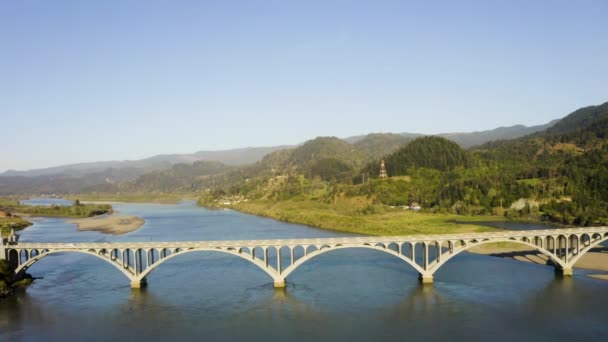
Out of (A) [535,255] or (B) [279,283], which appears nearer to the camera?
(B) [279,283]

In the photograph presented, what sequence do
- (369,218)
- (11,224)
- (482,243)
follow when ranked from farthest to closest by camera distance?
(369,218)
(11,224)
(482,243)

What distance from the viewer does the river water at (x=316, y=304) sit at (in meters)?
44.0

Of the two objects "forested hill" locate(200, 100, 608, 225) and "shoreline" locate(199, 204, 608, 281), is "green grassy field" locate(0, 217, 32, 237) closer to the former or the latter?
"forested hill" locate(200, 100, 608, 225)

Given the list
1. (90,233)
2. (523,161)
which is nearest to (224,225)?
(90,233)

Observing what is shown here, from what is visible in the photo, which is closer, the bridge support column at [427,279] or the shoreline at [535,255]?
the bridge support column at [427,279]

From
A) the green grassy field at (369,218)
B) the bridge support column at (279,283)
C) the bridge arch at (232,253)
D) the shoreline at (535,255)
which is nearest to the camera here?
the bridge arch at (232,253)

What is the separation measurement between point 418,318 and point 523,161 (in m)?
167

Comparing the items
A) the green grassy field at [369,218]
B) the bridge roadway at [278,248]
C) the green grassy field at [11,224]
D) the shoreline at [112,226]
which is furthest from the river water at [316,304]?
the green grassy field at [11,224]

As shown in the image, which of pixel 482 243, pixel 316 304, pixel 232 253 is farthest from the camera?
pixel 482 243

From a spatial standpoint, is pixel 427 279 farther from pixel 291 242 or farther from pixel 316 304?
pixel 291 242

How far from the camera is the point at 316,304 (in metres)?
51.9

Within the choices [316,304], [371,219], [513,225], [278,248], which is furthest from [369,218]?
[316,304]

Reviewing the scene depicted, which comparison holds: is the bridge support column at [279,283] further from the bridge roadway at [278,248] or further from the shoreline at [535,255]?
the shoreline at [535,255]

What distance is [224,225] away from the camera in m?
132
